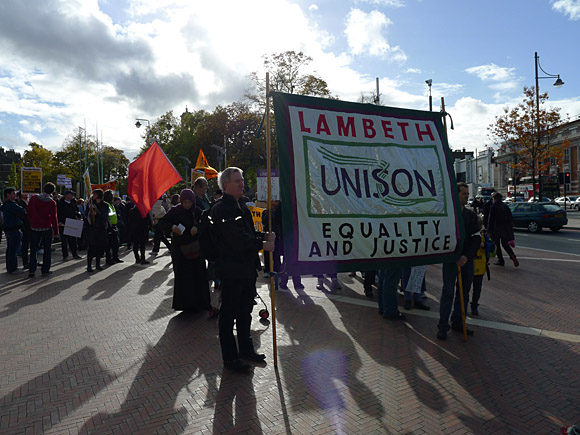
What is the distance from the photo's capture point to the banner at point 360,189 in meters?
3.87

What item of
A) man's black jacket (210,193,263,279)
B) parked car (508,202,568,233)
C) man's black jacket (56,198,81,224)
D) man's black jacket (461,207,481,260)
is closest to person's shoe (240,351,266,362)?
man's black jacket (210,193,263,279)

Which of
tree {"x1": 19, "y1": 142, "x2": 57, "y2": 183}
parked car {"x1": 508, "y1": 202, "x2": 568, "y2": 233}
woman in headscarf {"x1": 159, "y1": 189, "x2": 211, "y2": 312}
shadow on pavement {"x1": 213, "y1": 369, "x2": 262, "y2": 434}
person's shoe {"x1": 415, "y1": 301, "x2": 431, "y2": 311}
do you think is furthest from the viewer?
tree {"x1": 19, "y1": 142, "x2": 57, "y2": 183}

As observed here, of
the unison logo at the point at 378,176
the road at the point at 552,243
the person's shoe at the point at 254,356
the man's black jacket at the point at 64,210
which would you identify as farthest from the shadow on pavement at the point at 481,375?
the man's black jacket at the point at 64,210

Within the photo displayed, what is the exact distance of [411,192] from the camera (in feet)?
14.4

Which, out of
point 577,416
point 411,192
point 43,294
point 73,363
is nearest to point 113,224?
point 43,294

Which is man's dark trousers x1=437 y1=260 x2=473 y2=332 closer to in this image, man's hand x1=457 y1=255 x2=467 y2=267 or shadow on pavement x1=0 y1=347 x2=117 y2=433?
man's hand x1=457 y1=255 x2=467 y2=267

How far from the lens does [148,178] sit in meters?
6.98

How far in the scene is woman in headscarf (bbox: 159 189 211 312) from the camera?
5.64 meters

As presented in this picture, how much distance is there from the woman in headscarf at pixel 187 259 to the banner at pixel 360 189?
225 centimetres

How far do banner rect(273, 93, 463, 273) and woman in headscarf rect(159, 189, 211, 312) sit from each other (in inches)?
88.5

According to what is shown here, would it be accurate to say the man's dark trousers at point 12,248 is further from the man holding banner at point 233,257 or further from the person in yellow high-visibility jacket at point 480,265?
the person in yellow high-visibility jacket at point 480,265

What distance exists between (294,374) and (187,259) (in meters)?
2.60

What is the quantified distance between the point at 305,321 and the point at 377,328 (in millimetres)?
974

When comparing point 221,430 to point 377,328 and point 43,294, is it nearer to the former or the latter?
point 377,328
